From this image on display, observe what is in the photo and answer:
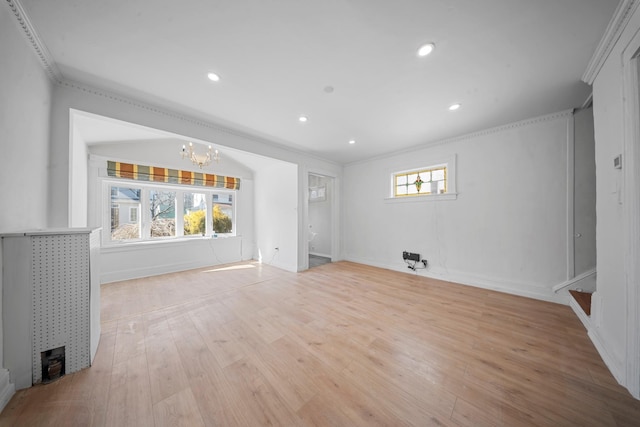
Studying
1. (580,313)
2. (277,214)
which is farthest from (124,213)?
(580,313)

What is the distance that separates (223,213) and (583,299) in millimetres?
6324

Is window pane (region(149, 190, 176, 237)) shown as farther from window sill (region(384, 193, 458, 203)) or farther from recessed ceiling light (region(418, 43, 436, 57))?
recessed ceiling light (region(418, 43, 436, 57))

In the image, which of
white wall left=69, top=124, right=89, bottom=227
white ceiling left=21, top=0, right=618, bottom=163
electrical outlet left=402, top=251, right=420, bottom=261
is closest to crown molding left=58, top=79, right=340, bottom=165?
white ceiling left=21, top=0, right=618, bottom=163

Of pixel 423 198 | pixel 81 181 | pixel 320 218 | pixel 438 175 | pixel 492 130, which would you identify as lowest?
pixel 320 218

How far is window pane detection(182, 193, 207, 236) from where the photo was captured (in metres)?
4.68

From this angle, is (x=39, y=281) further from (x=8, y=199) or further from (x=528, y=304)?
(x=528, y=304)

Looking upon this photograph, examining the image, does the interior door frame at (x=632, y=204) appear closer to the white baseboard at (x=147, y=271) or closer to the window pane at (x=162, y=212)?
the white baseboard at (x=147, y=271)

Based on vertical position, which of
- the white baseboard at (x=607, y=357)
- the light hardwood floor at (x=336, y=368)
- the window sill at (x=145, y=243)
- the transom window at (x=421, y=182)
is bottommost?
the light hardwood floor at (x=336, y=368)

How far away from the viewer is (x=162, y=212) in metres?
4.39

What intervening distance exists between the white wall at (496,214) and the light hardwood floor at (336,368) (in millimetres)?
521

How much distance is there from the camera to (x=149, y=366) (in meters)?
1.59

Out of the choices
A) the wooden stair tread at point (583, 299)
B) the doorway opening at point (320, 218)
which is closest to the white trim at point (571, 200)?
the wooden stair tread at point (583, 299)

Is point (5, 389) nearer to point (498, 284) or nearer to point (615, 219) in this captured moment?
point (615, 219)

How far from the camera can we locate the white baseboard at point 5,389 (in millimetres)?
1219
